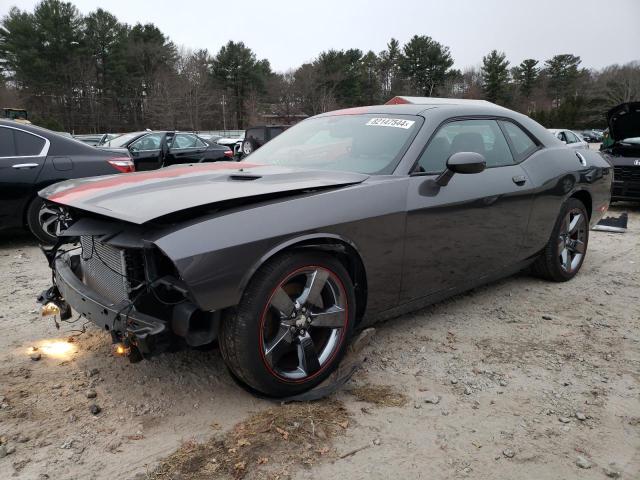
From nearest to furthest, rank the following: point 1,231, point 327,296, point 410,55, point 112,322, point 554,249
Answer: point 112,322, point 327,296, point 554,249, point 1,231, point 410,55

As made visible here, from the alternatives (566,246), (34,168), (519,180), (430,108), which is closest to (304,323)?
(430,108)

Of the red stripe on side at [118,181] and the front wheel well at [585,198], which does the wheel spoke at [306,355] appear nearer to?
the red stripe on side at [118,181]

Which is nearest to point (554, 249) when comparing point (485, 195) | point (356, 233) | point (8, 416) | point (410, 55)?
point (485, 195)

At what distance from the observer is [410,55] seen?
64812 mm

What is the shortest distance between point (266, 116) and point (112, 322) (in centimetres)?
5487

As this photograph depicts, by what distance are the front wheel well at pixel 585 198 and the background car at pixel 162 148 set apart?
8866 millimetres

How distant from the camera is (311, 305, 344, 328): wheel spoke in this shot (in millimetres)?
2510

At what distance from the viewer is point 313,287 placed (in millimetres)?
2457

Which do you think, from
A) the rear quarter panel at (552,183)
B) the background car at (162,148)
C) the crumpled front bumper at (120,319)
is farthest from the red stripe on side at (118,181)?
the background car at (162,148)

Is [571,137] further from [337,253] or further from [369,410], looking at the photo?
[369,410]

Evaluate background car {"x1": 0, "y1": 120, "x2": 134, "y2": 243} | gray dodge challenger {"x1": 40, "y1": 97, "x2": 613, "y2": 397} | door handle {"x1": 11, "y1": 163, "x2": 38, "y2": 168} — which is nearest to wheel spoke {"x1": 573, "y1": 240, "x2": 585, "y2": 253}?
gray dodge challenger {"x1": 40, "y1": 97, "x2": 613, "y2": 397}

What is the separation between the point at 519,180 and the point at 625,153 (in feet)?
19.1

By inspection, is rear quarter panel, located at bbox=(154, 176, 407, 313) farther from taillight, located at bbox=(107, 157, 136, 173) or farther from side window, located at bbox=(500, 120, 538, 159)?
taillight, located at bbox=(107, 157, 136, 173)

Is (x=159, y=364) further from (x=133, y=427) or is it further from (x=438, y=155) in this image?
(x=438, y=155)
